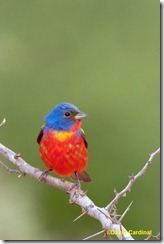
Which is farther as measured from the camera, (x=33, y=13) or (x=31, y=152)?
(x=33, y=13)

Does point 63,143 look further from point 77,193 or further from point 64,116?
point 77,193

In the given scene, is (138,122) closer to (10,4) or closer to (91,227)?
(91,227)

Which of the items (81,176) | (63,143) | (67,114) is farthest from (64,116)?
(81,176)

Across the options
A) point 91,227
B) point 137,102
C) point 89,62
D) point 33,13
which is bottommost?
point 91,227

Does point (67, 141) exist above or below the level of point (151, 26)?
below

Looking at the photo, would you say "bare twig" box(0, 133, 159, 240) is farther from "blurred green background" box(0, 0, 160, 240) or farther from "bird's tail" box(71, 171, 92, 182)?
"blurred green background" box(0, 0, 160, 240)

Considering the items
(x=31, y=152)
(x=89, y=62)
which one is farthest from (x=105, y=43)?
(x=31, y=152)

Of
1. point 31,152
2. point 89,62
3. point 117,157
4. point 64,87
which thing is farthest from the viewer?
point 89,62
